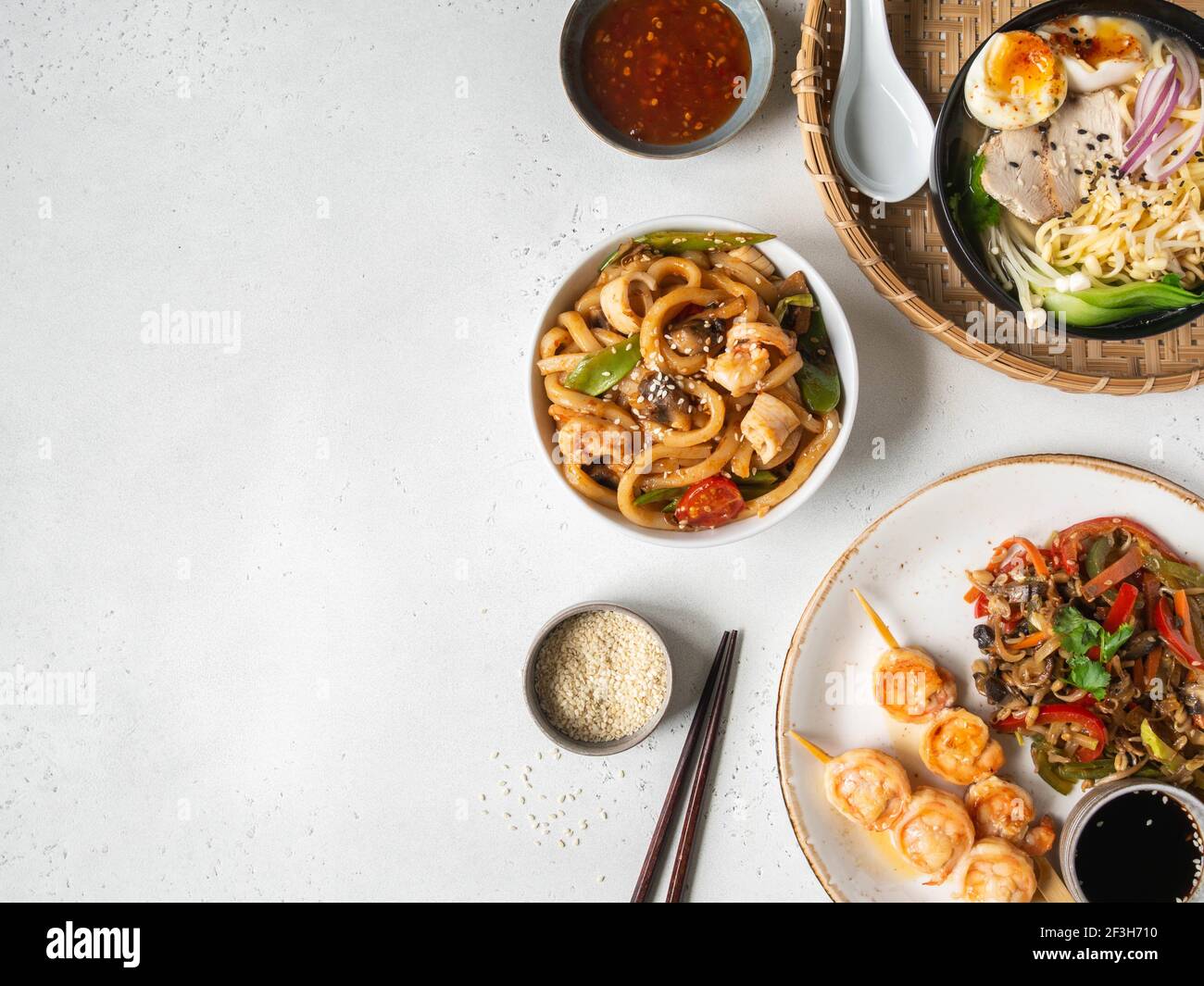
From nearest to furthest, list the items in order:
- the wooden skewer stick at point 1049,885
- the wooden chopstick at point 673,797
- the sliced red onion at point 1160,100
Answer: the sliced red onion at point 1160,100 → the wooden skewer stick at point 1049,885 → the wooden chopstick at point 673,797

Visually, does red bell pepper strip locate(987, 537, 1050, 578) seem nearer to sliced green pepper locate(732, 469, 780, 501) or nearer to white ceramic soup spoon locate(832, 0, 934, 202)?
sliced green pepper locate(732, 469, 780, 501)

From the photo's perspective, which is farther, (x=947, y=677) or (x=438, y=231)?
(x=438, y=231)

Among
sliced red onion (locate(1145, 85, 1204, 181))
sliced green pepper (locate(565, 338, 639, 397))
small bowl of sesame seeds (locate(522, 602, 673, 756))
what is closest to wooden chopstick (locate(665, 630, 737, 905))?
small bowl of sesame seeds (locate(522, 602, 673, 756))

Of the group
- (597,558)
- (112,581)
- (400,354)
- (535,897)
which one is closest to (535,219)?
(400,354)

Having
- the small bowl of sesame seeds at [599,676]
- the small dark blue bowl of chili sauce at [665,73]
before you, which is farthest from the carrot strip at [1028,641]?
the small dark blue bowl of chili sauce at [665,73]

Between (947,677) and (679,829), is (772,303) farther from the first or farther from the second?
(679,829)

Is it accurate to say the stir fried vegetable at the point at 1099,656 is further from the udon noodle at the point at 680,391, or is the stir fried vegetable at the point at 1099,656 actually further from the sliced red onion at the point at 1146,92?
the sliced red onion at the point at 1146,92
